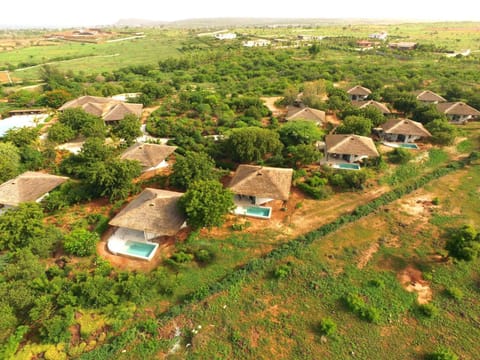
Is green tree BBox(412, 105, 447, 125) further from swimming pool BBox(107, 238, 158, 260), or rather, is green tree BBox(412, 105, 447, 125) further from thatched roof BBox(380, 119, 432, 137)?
swimming pool BBox(107, 238, 158, 260)

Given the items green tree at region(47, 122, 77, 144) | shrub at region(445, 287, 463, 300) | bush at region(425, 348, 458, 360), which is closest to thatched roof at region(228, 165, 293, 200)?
shrub at region(445, 287, 463, 300)

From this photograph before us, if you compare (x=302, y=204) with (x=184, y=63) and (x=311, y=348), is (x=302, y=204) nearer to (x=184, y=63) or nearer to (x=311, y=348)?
(x=311, y=348)

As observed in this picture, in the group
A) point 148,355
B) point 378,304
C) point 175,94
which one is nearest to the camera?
point 148,355

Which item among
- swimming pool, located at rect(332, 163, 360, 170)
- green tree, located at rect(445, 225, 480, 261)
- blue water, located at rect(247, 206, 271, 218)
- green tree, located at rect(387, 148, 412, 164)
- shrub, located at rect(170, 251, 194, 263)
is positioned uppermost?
green tree, located at rect(445, 225, 480, 261)

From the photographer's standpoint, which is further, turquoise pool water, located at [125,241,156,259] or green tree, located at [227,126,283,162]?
green tree, located at [227,126,283,162]

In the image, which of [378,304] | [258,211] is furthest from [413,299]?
[258,211]

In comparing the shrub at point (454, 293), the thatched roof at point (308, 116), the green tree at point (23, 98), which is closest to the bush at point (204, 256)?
the shrub at point (454, 293)
